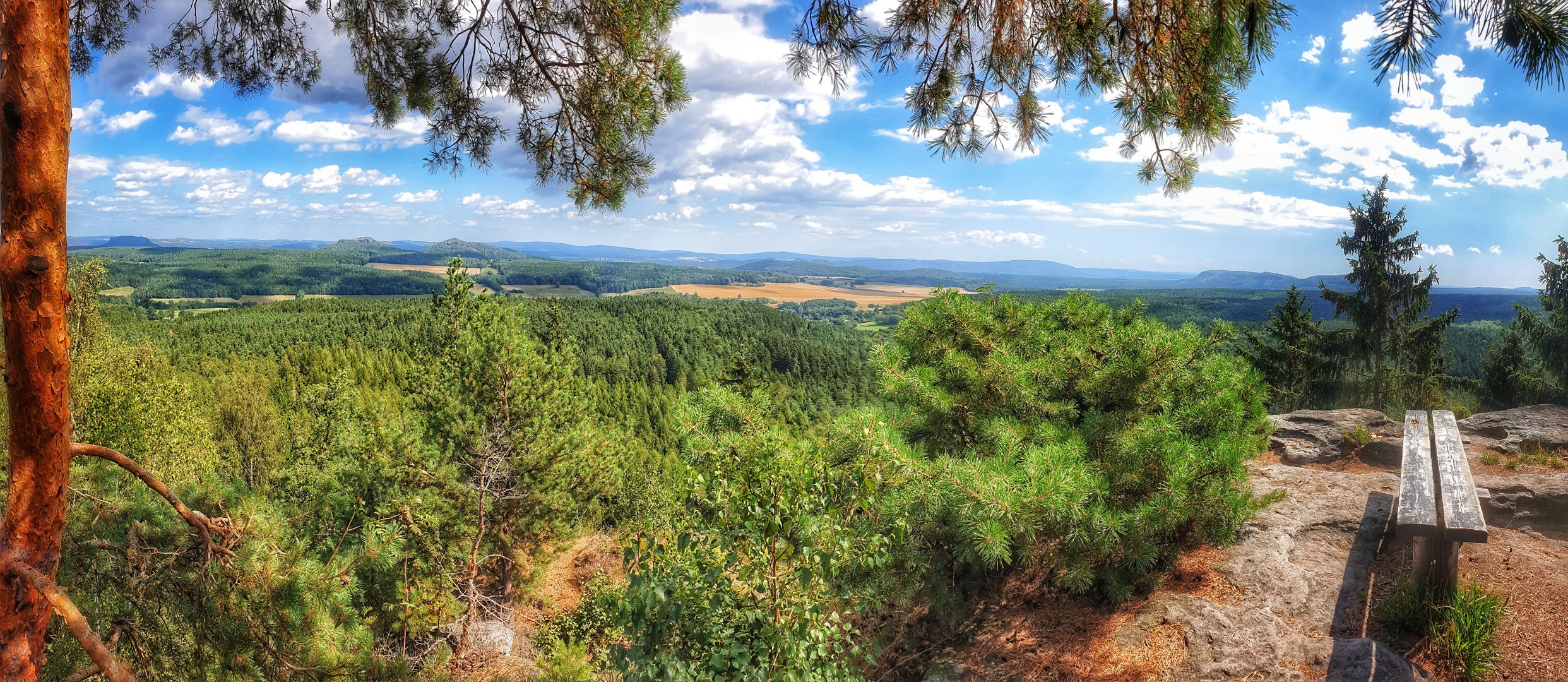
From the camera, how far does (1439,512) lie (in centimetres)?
413

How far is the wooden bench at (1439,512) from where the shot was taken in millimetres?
3812

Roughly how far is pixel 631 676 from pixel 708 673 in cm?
44

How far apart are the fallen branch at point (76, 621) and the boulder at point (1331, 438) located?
951 cm

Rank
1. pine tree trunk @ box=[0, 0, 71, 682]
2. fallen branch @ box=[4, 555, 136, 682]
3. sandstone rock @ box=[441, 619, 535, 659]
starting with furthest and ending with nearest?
sandstone rock @ box=[441, 619, 535, 659] < pine tree trunk @ box=[0, 0, 71, 682] < fallen branch @ box=[4, 555, 136, 682]

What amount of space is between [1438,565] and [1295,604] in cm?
87

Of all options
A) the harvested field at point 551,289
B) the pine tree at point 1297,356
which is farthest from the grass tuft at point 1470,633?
the harvested field at point 551,289

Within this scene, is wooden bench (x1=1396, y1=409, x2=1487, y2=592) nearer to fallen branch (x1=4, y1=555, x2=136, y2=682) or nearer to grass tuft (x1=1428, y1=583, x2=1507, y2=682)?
grass tuft (x1=1428, y1=583, x2=1507, y2=682)

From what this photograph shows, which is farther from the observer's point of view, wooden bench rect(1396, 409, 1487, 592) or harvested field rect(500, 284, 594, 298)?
harvested field rect(500, 284, 594, 298)

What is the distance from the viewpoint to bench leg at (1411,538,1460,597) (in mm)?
3957

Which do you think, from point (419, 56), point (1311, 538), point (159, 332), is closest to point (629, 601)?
point (419, 56)

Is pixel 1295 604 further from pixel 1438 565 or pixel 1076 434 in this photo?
pixel 1076 434

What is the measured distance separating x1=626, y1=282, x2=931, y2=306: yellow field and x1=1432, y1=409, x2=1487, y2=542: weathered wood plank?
121805 millimetres

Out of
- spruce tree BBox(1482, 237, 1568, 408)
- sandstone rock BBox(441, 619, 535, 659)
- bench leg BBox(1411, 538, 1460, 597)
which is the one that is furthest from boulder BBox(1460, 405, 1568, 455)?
sandstone rock BBox(441, 619, 535, 659)

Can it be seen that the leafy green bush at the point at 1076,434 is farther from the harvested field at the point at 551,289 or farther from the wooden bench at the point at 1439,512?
the harvested field at the point at 551,289
